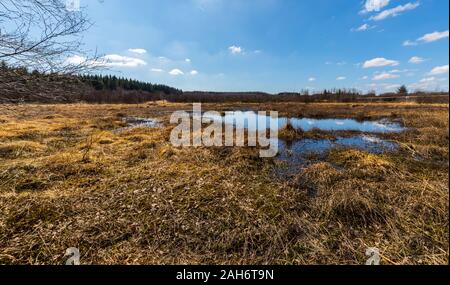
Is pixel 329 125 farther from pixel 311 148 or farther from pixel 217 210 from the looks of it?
pixel 217 210

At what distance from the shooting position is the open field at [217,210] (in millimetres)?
3467

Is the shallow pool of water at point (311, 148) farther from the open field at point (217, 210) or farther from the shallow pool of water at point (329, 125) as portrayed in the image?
the shallow pool of water at point (329, 125)

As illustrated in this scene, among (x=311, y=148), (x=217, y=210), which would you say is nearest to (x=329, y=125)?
(x=311, y=148)

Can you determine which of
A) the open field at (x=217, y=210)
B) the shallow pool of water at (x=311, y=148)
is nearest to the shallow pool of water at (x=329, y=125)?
the shallow pool of water at (x=311, y=148)

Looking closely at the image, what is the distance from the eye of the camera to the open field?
347 centimetres

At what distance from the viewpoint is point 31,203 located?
15.5 feet

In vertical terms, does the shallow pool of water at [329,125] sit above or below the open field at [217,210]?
above

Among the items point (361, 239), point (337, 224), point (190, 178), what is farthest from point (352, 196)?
point (190, 178)

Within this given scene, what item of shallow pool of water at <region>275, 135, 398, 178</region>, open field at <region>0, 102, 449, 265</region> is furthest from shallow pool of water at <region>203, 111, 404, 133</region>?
open field at <region>0, 102, 449, 265</region>

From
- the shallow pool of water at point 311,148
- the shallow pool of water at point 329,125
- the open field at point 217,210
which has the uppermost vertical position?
the shallow pool of water at point 329,125

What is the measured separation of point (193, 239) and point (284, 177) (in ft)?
11.0

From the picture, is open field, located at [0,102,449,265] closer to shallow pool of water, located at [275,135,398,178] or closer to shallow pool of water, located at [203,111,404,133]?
shallow pool of water, located at [275,135,398,178]

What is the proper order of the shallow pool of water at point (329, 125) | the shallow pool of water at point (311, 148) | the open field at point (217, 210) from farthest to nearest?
the shallow pool of water at point (329, 125), the shallow pool of water at point (311, 148), the open field at point (217, 210)

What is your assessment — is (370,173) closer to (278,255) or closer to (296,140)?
(278,255)
